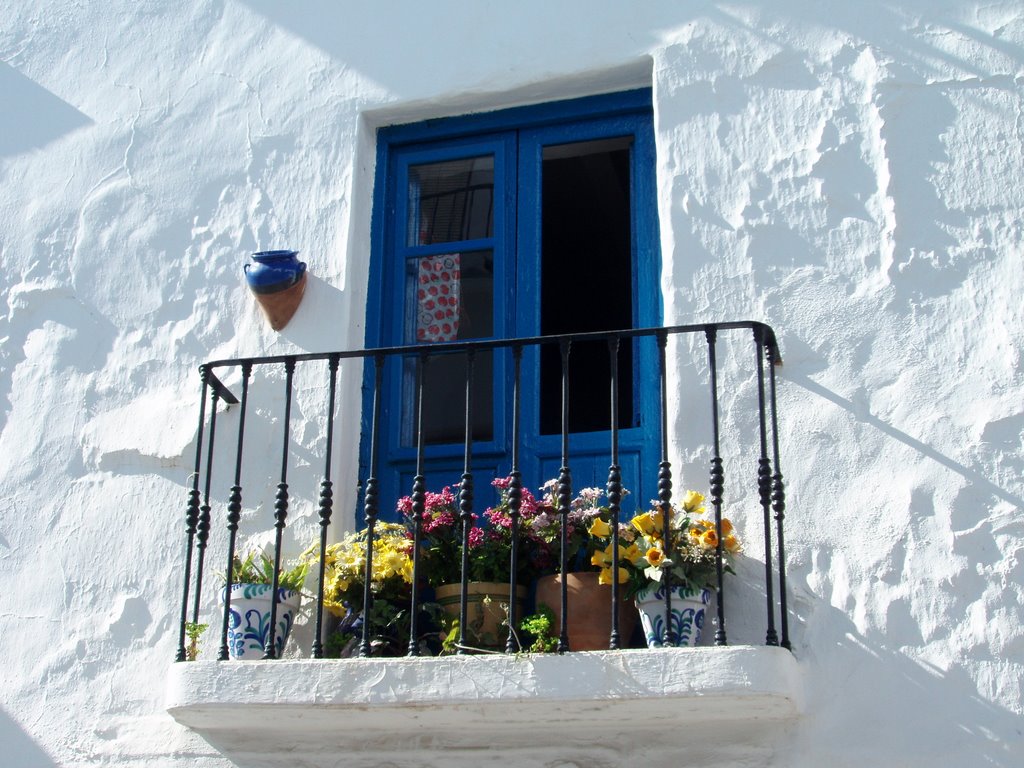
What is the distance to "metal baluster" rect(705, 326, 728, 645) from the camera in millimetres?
4984

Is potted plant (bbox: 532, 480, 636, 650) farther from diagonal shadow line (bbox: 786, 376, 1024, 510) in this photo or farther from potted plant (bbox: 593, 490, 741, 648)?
diagonal shadow line (bbox: 786, 376, 1024, 510)

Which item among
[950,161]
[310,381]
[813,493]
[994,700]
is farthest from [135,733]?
[950,161]

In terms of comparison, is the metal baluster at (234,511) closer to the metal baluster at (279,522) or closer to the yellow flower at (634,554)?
the metal baluster at (279,522)

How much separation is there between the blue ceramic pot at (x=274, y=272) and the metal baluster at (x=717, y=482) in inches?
65.5

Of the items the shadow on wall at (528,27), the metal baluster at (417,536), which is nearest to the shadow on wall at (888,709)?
the metal baluster at (417,536)

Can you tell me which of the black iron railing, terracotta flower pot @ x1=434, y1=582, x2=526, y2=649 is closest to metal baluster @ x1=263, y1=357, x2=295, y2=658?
the black iron railing

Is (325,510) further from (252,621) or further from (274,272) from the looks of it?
(274,272)

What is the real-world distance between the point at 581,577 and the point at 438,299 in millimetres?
1522

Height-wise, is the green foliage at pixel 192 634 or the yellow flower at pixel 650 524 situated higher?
the yellow flower at pixel 650 524

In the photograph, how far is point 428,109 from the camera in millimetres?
6527

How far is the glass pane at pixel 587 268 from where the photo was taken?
6.40 metres

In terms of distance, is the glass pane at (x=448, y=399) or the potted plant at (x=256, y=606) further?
the glass pane at (x=448, y=399)

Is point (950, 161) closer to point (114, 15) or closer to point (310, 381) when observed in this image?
point (310, 381)

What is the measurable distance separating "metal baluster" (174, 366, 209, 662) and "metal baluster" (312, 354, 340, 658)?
1.43 ft
